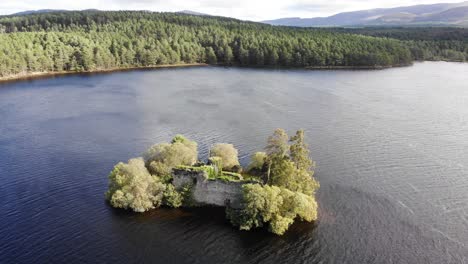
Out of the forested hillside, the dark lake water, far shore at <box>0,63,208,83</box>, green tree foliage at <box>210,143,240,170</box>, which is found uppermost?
the forested hillside

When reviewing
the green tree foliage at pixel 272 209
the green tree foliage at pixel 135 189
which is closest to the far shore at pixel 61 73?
the green tree foliage at pixel 135 189

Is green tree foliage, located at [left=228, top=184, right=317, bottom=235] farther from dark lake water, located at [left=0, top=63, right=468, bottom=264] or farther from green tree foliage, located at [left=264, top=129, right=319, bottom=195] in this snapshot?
green tree foliage, located at [left=264, top=129, right=319, bottom=195]

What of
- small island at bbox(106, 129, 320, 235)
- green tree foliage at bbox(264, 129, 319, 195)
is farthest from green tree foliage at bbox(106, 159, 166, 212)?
green tree foliage at bbox(264, 129, 319, 195)

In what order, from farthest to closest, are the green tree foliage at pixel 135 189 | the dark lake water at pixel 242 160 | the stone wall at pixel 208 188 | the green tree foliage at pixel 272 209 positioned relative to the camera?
the green tree foliage at pixel 135 189 → the stone wall at pixel 208 188 → the green tree foliage at pixel 272 209 → the dark lake water at pixel 242 160

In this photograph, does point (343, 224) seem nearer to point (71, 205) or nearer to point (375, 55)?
point (71, 205)

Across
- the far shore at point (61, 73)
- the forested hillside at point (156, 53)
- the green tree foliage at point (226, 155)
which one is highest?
the forested hillside at point (156, 53)

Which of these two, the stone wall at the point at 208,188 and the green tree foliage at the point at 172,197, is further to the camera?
the green tree foliage at the point at 172,197

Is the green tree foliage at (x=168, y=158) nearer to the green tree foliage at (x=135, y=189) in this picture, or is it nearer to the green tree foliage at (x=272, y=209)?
the green tree foliage at (x=135, y=189)
